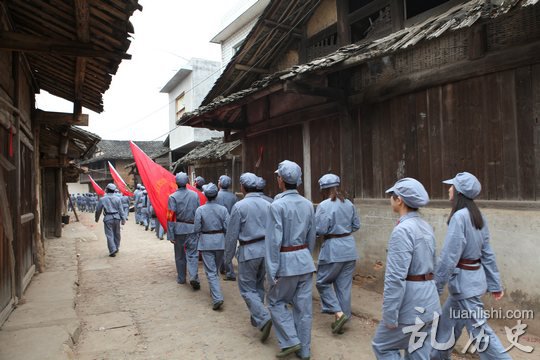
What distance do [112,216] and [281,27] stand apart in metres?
7.08

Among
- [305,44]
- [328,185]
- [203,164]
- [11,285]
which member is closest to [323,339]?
[328,185]

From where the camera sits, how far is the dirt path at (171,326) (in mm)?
4566

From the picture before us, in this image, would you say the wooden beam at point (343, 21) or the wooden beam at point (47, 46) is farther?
the wooden beam at point (343, 21)

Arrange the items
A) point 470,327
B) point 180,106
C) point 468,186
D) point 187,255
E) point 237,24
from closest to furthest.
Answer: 1. point 470,327
2. point 468,186
3. point 187,255
4. point 237,24
5. point 180,106

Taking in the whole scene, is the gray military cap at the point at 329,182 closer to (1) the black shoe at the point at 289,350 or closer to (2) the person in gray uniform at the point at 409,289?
(1) the black shoe at the point at 289,350

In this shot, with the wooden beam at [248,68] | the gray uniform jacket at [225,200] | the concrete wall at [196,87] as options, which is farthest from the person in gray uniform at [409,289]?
the concrete wall at [196,87]

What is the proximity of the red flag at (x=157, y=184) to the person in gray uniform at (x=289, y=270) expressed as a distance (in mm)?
5209

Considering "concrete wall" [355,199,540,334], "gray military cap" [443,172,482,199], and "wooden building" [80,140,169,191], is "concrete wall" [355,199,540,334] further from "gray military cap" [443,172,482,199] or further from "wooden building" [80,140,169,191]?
"wooden building" [80,140,169,191]

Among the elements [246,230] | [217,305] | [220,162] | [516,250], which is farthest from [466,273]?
[220,162]

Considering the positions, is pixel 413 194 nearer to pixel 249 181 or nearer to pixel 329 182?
pixel 329 182

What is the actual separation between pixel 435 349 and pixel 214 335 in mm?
2740

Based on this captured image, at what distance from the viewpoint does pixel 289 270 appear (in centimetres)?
425

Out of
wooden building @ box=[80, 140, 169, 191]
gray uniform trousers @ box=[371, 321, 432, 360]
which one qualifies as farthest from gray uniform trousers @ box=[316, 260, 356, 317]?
wooden building @ box=[80, 140, 169, 191]

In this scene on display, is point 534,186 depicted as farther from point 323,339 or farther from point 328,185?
point 323,339
